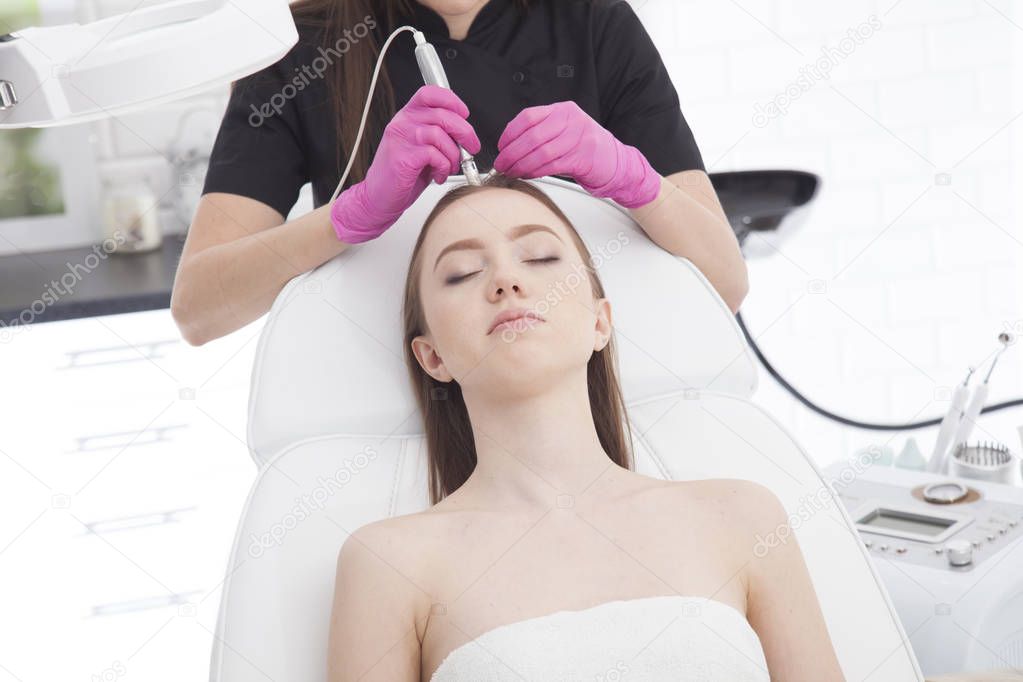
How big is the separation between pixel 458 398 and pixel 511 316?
0.21 metres

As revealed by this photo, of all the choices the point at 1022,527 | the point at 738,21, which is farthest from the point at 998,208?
the point at 1022,527

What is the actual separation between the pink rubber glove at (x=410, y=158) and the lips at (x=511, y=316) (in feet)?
0.59

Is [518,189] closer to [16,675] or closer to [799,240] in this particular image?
[799,240]

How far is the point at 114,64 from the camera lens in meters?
0.81

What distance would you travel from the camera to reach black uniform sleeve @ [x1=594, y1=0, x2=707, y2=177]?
4.95 feet

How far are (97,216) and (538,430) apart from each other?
1.97m

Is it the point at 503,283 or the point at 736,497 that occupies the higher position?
the point at 503,283

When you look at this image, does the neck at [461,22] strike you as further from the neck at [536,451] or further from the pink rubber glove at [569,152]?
the neck at [536,451]

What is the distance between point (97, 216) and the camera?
9.26 ft

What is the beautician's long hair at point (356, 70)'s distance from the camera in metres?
1.49
